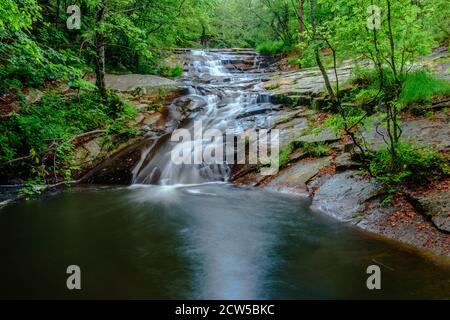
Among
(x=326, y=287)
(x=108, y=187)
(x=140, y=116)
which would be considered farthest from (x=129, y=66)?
(x=326, y=287)

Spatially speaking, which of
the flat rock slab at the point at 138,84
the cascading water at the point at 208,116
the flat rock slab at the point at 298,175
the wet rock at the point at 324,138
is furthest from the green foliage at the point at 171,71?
the flat rock slab at the point at 298,175

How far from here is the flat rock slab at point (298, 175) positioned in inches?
327

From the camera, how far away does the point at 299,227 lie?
245 inches

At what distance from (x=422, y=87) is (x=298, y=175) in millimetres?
3547

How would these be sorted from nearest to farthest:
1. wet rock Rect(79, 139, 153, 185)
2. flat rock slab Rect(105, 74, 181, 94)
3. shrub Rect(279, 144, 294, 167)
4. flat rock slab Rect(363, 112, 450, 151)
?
1. flat rock slab Rect(363, 112, 450, 151)
2. shrub Rect(279, 144, 294, 167)
3. wet rock Rect(79, 139, 153, 185)
4. flat rock slab Rect(105, 74, 181, 94)

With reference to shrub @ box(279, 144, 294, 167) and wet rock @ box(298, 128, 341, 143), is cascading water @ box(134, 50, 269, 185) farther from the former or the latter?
wet rock @ box(298, 128, 341, 143)

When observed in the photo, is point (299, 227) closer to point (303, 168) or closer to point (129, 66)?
point (303, 168)

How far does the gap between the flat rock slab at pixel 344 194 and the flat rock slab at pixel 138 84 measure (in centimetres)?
885

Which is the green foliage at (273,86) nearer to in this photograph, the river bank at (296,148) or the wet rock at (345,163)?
the river bank at (296,148)

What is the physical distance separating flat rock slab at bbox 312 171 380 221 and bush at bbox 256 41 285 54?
17214 mm

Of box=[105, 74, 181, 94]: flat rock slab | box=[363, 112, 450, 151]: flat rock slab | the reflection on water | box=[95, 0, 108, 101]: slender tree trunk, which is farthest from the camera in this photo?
box=[105, 74, 181, 94]: flat rock slab

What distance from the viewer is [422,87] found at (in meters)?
8.18

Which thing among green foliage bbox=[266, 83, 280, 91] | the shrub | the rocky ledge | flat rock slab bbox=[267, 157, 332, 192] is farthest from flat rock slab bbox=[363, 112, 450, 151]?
green foliage bbox=[266, 83, 280, 91]

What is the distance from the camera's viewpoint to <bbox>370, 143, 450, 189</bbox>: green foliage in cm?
592
